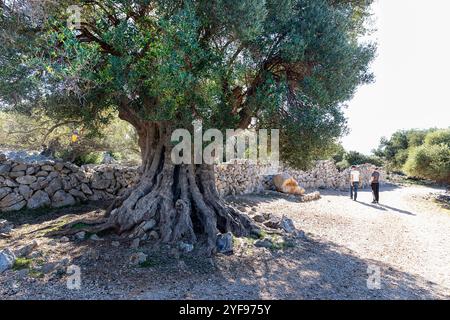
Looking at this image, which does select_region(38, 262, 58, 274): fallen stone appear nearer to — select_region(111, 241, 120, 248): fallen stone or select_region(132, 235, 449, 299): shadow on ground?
select_region(111, 241, 120, 248): fallen stone

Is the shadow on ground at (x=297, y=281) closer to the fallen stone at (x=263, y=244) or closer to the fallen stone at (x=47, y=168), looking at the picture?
the fallen stone at (x=263, y=244)

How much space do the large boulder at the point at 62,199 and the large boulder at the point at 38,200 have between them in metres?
0.19

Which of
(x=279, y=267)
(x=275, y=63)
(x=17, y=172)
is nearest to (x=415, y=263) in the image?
(x=279, y=267)

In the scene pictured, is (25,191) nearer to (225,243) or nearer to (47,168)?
(47,168)

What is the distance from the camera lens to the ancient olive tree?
194 inches

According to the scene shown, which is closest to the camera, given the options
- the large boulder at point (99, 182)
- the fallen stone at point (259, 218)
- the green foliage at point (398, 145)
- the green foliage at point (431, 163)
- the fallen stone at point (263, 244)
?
the fallen stone at point (263, 244)

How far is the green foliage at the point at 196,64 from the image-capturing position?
4879 millimetres

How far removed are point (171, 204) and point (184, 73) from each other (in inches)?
122

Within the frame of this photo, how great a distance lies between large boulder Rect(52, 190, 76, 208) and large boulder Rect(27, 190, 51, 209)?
0.61 feet

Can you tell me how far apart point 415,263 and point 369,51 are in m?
4.79
